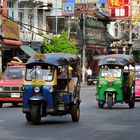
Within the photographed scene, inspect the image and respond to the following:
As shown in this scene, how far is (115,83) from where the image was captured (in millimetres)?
26969

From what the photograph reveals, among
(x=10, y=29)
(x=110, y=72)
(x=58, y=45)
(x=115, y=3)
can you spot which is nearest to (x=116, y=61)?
(x=110, y=72)

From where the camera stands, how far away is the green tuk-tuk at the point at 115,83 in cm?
2686

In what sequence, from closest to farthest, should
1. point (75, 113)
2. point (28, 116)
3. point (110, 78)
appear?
1. point (28, 116)
2. point (75, 113)
3. point (110, 78)

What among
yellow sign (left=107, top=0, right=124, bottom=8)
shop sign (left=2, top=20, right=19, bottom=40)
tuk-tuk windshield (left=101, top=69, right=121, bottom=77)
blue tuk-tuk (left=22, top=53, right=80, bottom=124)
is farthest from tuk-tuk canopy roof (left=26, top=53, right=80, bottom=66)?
yellow sign (left=107, top=0, right=124, bottom=8)

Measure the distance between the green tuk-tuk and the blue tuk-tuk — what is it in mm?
7144

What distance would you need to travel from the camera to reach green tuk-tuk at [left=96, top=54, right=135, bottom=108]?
88.1 feet

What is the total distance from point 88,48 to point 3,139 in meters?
56.4

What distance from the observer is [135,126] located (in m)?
18.4

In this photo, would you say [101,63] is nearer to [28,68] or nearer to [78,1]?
[28,68]

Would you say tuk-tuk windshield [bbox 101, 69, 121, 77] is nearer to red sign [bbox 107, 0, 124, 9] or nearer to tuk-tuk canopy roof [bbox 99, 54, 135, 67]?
tuk-tuk canopy roof [bbox 99, 54, 135, 67]

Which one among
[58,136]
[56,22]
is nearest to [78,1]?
[56,22]

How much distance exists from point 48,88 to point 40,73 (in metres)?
0.66

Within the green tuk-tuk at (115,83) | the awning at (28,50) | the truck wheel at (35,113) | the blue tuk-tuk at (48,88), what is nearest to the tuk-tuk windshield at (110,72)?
the green tuk-tuk at (115,83)

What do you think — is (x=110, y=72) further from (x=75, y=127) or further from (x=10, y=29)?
(x=10, y=29)
